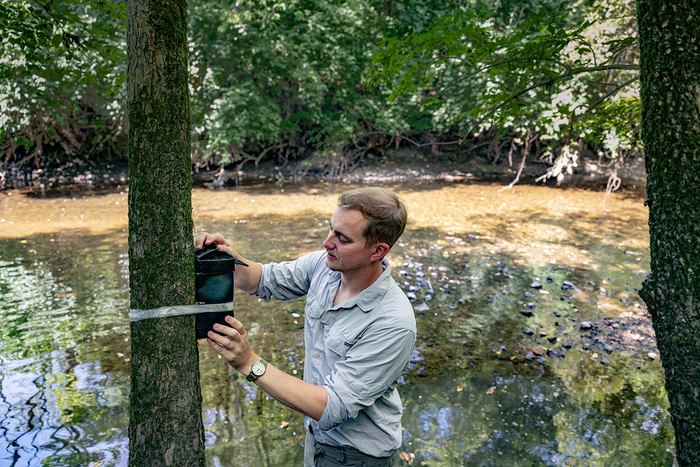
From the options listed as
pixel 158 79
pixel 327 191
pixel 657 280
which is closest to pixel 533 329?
pixel 657 280

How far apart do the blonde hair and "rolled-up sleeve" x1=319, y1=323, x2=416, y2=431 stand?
0.44m

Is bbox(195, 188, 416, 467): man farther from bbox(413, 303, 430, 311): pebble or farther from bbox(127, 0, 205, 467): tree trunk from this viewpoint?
bbox(413, 303, 430, 311): pebble

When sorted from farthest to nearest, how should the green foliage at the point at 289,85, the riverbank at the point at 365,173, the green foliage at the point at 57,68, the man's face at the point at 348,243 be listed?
the riverbank at the point at 365,173 < the green foliage at the point at 289,85 < the green foliage at the point at 57,68 < the man's face at the point at 348,243

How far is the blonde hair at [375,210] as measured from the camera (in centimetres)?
231

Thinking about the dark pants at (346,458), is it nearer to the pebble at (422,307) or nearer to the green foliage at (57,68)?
the green foliage at (57,68)

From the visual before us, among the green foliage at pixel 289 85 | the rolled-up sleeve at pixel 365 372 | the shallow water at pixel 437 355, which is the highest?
the green foliage at pixel 289 85

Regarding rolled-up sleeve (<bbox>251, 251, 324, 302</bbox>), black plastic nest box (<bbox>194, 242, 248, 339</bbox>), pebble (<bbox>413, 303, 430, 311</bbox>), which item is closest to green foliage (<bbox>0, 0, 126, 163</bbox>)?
rolled-up sleeve (<bbox>251, 251, 324, 302</bbox>)

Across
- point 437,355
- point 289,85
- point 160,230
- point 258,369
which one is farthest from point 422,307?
point 289,85

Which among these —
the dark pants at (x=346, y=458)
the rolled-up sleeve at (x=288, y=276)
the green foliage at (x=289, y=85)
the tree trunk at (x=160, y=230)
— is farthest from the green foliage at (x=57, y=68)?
the dark pants at (x=346, y=458)

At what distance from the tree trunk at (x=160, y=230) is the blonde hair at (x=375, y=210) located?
0.77m

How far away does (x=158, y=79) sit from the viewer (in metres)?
2.08

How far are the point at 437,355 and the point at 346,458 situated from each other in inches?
140

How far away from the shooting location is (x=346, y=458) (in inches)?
91.0

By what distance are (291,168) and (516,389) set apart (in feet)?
67.8
